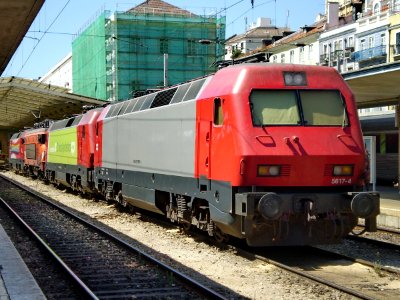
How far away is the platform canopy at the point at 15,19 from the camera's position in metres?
10.6

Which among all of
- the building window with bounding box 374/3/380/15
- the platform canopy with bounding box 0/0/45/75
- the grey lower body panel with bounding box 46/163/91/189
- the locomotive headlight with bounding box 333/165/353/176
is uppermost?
the building window with bounding box 374/3/380/15

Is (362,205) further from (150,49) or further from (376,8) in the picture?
(150,49)

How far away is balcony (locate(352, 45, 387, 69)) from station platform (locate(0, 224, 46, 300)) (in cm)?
3531

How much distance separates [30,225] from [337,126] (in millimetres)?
9165

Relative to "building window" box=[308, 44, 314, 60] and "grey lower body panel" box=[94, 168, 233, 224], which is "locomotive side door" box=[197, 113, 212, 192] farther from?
"building window" box=[308, 44, 314, 60]

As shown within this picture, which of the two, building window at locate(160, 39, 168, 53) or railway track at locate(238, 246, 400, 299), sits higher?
building window at locate(160, 39, 168, 53)

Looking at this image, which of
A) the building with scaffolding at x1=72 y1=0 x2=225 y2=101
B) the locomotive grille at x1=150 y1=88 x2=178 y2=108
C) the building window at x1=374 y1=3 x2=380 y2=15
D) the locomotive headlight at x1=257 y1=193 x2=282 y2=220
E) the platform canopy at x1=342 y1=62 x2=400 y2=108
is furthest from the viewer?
the building with scaffolding at x1=72 y1=0 x2=225 y2=101

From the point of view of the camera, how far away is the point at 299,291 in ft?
26.4

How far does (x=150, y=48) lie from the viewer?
51.8 metres

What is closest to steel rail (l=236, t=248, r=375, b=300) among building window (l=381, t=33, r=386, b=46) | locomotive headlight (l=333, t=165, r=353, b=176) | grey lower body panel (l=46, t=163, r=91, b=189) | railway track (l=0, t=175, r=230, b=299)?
railway track (l=0, t=175, r=230, b=299)

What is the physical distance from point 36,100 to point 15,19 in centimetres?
3143

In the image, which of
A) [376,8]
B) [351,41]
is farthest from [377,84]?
[376,8]

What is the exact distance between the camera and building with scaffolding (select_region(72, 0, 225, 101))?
50812 mm

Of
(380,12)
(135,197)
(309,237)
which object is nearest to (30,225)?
(135,197)
